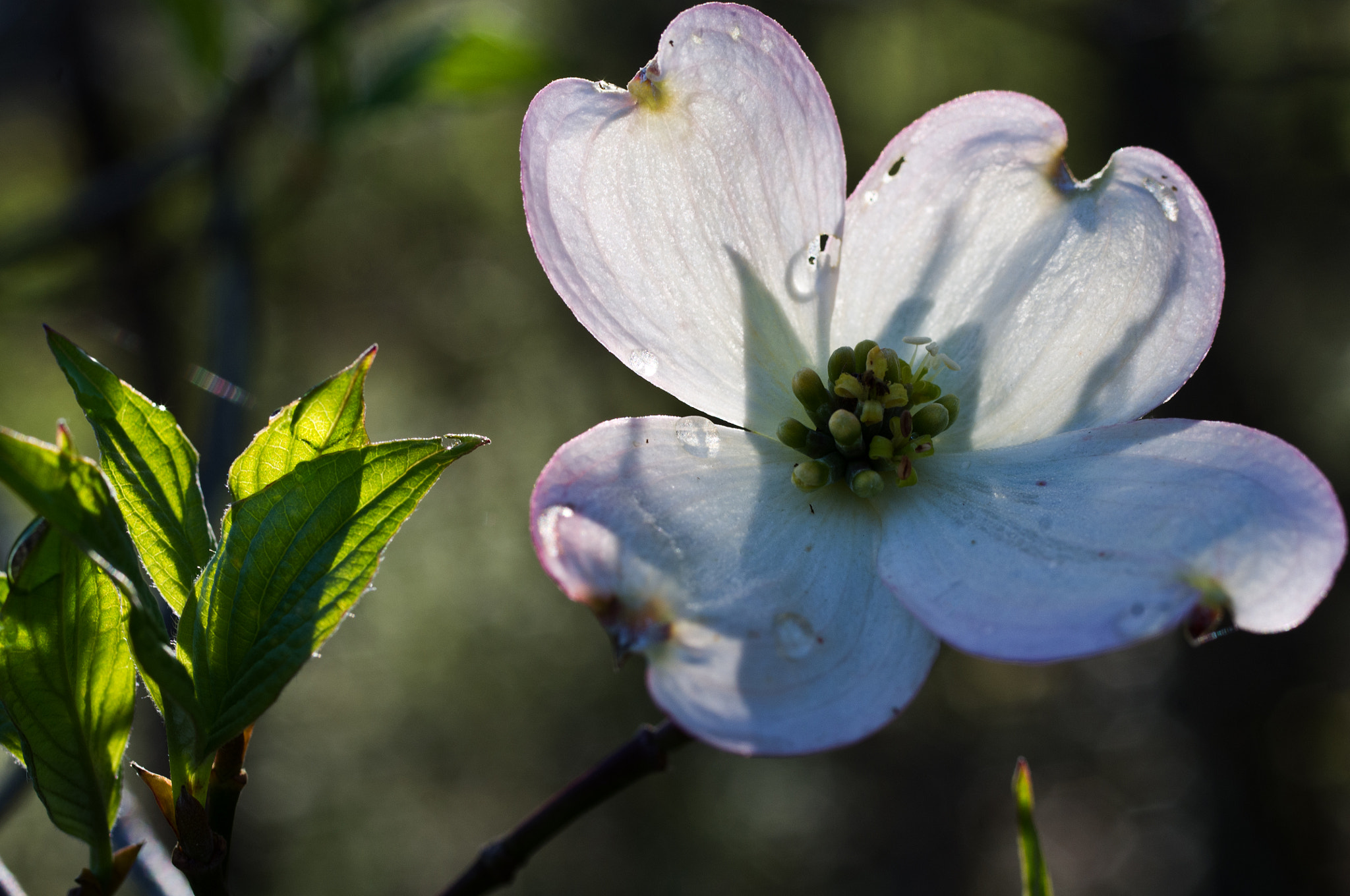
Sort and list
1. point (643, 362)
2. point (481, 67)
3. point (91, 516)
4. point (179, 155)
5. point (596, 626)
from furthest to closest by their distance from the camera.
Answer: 1. point (596, 626)
2. point (481, 67)
3. point (179, 155)
4. point (643, 362)
5. point (91, 516)

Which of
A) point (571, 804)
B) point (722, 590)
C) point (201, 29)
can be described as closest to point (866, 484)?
point (722, 590)

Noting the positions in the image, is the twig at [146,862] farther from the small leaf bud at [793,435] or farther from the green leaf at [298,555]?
the small leaf bud at [793,435]

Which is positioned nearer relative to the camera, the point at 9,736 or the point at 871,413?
the point at 9,736

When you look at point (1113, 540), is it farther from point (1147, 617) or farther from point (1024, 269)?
point (1024, 269)

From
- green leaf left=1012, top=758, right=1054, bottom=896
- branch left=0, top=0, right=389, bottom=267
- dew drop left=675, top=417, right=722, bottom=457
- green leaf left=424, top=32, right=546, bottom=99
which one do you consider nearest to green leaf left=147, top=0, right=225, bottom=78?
branch left=0, top=0, right=389, bottom=267

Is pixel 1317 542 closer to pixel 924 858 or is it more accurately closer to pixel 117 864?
pixel 117 864

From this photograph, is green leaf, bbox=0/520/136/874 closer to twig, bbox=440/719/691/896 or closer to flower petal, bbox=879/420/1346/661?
twig, bbox=440/719/691/896

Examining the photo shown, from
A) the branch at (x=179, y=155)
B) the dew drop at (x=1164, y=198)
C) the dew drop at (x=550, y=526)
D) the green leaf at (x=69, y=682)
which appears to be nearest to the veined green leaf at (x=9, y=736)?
the green leaf at (x=69, y=682)
